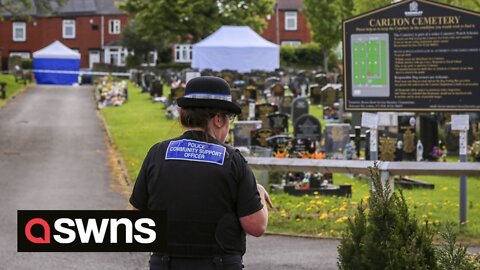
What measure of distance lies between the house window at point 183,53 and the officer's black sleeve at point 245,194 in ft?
250

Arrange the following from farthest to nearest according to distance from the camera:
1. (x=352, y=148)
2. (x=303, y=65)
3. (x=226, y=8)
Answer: (x=303, y=65) < (x=226, y=8) < (x=352, y=148)

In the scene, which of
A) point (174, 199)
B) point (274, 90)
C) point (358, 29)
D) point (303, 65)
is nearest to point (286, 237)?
point (358, 29)

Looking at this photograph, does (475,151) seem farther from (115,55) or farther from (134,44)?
(115,55)

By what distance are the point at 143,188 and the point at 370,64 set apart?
9.07 m

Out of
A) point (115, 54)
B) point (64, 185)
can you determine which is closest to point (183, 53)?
point (115, 54)

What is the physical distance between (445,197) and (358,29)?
3.77 metres

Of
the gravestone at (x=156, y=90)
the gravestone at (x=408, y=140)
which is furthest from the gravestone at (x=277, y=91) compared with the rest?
the gravestone at (x=408, y=140)

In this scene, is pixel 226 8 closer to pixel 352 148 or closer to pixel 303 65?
pixel 303 65

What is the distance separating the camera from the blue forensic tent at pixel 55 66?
204 ft

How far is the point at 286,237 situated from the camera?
12258mm

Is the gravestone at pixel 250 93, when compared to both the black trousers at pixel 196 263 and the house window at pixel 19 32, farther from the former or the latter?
the house window at pixel 19 32

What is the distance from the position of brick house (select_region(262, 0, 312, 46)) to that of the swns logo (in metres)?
80.9

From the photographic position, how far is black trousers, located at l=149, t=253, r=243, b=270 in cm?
505

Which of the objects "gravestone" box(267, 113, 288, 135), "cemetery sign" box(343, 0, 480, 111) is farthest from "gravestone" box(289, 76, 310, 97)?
"cemetery sign" box(343, 0, 480, 111)
